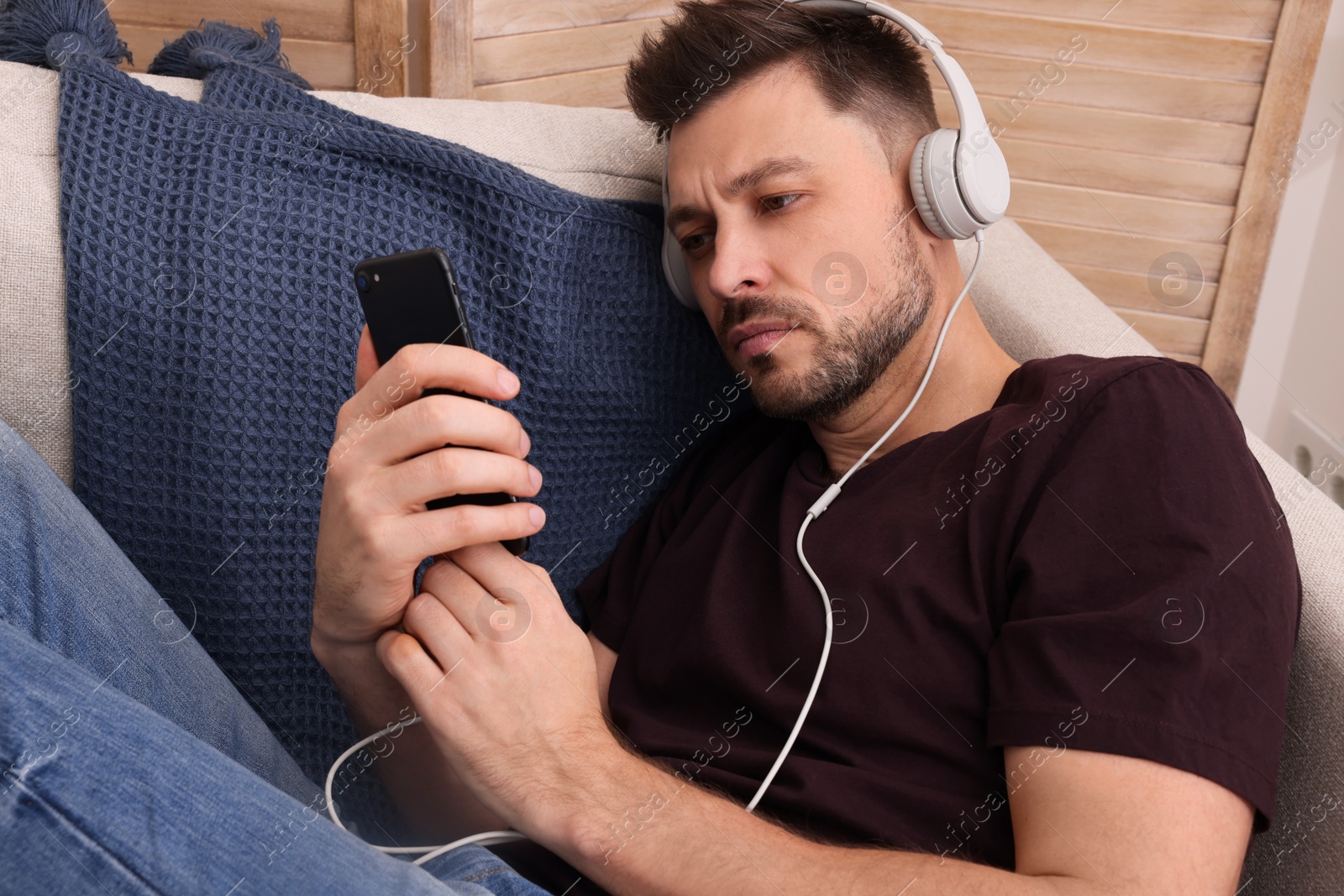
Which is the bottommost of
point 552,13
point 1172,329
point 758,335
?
point 1172,329

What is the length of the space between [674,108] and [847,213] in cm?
23

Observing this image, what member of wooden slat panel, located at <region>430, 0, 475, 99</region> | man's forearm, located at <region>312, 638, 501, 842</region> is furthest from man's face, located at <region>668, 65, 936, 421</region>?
wooden slat panel, located at <region>430, 0, 475, 99</region>

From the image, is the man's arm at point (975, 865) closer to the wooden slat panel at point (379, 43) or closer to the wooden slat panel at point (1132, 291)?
the wooden slat panel at point (379, 43)

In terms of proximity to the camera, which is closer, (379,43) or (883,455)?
(883,455)

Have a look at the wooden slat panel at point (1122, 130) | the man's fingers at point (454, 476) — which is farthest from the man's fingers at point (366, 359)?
the wooden slat panel at point (1122, 130)

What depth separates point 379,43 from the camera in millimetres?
1537

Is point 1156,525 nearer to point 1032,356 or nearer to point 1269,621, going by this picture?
point 1269,621

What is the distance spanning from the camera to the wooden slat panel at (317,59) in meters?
1.50

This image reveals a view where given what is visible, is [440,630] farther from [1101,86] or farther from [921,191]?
[1101,86]

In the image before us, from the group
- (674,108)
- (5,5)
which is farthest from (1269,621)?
(5,5)

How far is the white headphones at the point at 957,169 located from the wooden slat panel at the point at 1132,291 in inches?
45.7

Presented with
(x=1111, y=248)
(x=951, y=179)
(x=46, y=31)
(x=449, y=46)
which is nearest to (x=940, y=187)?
(x=951, y=179)

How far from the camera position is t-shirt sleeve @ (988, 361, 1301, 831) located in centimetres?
61

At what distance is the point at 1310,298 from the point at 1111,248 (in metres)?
0.39
